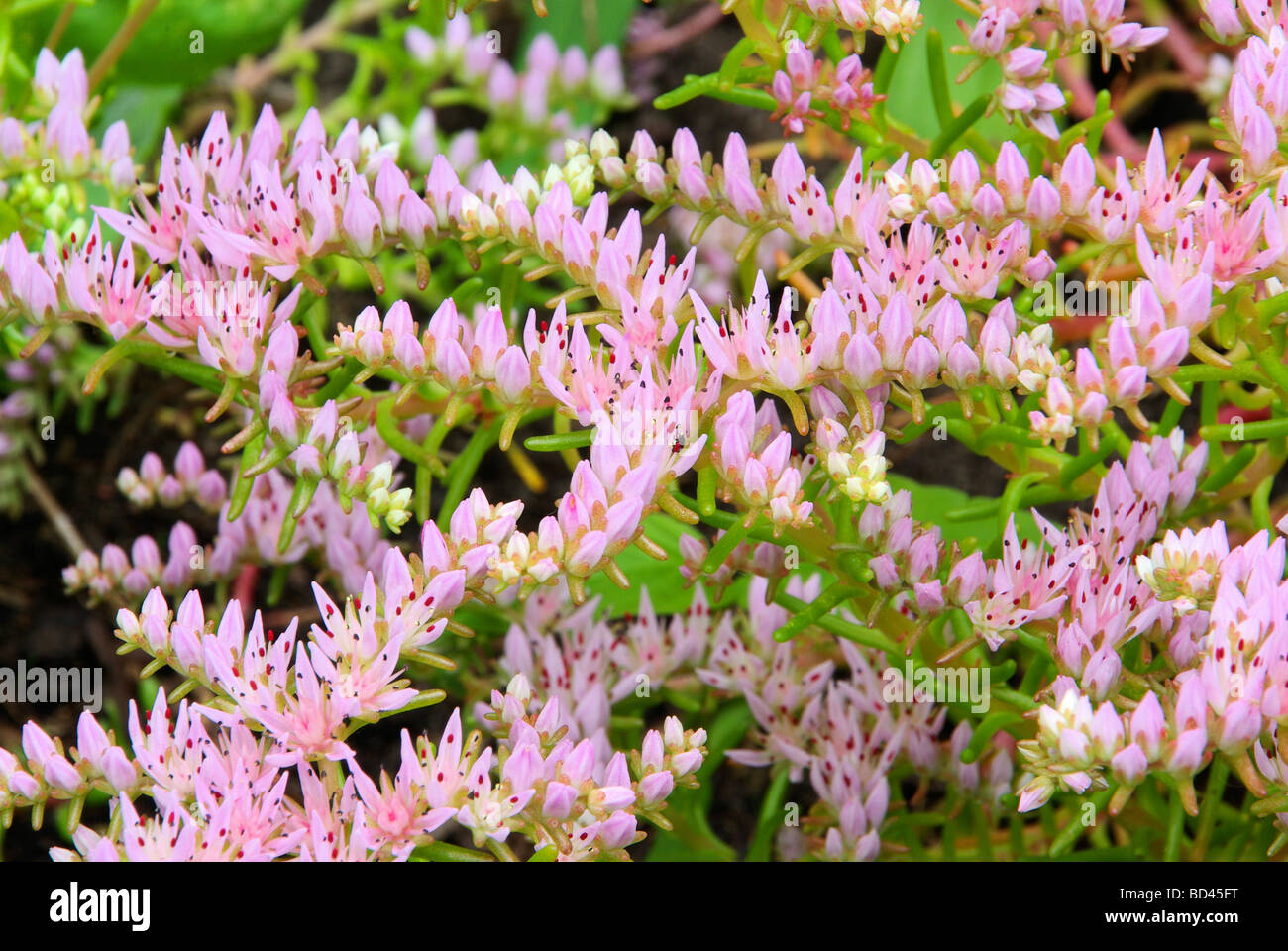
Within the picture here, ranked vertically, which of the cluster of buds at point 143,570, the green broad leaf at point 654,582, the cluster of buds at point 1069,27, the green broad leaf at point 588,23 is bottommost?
the green broad leaf at point 654,582

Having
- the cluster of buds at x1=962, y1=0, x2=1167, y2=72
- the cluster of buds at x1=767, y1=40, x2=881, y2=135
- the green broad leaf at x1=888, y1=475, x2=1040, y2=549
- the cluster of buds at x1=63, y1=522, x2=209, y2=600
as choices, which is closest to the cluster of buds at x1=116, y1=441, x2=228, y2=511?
the cluster of buds at x1=63, y1=522, x2=209, y2=600

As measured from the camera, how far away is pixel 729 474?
1.07 m

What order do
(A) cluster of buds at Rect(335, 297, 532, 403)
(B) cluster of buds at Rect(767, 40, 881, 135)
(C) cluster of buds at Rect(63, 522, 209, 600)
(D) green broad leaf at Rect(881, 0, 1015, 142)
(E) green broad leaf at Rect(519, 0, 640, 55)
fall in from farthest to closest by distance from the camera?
(E) green broad leaf at Rect(519, 0, 640, 55) → (D) green broad leaf at Rect(881, 0, 1015, 142) → (C) cluster of buds at Rect(63, 522, 209, 600) → (B) cluster of buds at Rect(767, 40, 881, 135) → (A) cluster of buds at Rect(335, 297, 532, 403)

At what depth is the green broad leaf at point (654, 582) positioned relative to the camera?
4.99 ft

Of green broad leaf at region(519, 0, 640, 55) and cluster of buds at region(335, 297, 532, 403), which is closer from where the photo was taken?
cluster of buds at region(335, 297, 532, 403)

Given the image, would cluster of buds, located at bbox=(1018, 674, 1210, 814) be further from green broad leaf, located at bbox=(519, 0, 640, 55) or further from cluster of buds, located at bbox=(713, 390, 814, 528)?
green broad leaf, located at bbox=(519, 0, 640, 55)

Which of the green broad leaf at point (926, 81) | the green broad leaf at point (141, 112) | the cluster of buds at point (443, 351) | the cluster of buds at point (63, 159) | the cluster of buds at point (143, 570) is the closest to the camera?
the cluster of buds at point (443, 351)

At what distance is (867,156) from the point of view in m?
1.31

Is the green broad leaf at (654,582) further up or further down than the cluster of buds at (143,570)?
further down

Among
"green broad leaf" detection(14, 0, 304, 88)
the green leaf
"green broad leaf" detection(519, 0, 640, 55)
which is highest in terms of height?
"green broad leaf" detection(519, 0, 640, 55)

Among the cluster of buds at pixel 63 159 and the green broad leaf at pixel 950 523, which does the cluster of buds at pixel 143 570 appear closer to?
the cluster of buds at pixel 63 159

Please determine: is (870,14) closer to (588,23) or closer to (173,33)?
(173,33)

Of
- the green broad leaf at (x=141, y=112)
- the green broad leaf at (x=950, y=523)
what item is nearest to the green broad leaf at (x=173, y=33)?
the green broad leaf at (x=141, y=112)

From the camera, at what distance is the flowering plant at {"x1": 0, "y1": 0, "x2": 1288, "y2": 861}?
1.04 meters
